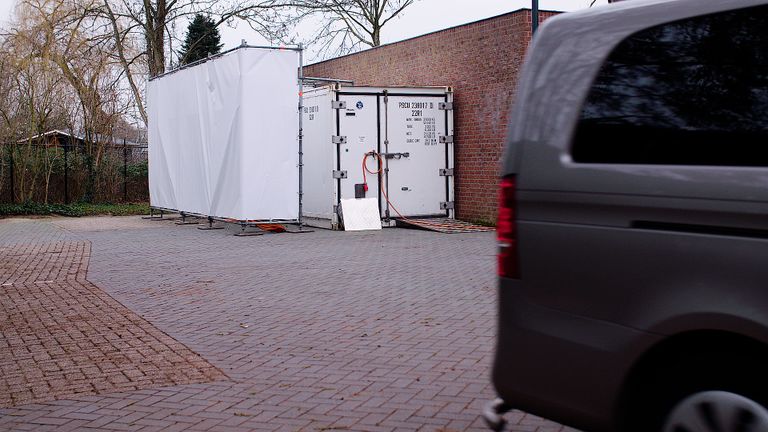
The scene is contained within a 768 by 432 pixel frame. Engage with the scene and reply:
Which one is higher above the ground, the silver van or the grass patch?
the silver van

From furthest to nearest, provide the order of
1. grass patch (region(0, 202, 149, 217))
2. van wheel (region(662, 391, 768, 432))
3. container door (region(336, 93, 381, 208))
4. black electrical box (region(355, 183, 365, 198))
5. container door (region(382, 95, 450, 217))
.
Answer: grass patch (region(0, 202, 149, 217)) → container door (region(382, 95, 450, 217)) → black electrical box (region(355, 183, 365, 198)) → container door (region(336, 93, 381, 208)) → van wheel (region(662, 391, 768, 432))

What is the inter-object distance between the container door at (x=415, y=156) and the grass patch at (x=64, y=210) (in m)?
10.2

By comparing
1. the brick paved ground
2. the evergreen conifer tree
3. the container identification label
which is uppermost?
the evergreen conifer tree

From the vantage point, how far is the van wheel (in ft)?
9.68

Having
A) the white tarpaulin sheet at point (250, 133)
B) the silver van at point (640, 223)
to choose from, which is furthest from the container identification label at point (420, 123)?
the silver van at point (640, 223)

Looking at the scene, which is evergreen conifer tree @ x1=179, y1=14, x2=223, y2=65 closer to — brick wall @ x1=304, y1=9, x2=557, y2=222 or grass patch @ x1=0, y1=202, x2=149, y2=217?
grass patch @ x1=0, y1=202, x2=149, y2=217

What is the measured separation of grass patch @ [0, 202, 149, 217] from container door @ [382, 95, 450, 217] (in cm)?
1018

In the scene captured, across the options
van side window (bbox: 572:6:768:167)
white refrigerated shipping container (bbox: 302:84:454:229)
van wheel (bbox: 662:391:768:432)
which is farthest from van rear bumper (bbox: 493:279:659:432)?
white refrigerated shipping container (bbox: 302:84:454:229)

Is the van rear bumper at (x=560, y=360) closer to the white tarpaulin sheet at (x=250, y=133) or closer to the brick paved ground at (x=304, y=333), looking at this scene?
the brick paved ground at (x=304, y=333)

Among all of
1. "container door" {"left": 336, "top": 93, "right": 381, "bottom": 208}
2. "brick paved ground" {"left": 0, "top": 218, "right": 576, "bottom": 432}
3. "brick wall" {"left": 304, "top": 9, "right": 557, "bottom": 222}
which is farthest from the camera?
"container door" {"left": 336, "top": 93, "right": 381, "bottom": 208}

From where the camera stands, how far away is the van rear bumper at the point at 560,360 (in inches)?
131

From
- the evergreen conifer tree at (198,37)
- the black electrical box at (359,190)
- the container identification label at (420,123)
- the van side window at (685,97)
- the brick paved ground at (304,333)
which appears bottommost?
the brick paved ground at (304,333)

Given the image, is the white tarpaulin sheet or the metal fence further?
the metal fence

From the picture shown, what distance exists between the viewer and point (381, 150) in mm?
17906
